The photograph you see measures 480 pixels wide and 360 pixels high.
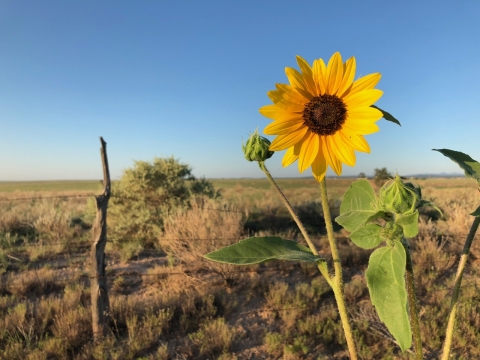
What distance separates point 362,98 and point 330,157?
172 millimetres

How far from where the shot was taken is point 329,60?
0.95 metres

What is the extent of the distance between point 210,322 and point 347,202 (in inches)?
157

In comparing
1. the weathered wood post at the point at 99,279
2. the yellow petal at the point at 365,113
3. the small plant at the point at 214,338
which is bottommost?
the small plant at the point at 214,338

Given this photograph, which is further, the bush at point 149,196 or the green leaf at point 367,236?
the bush at point 149,196

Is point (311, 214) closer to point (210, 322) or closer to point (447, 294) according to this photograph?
point (447, 294)

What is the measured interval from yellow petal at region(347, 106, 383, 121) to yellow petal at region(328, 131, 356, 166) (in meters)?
0.06

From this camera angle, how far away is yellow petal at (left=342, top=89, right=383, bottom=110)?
0.87 m

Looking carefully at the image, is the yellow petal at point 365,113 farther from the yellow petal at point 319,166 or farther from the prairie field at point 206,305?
the prairie field at point 206,305

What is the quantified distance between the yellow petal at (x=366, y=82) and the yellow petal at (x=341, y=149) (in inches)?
5.0

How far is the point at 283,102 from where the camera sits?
97 cm

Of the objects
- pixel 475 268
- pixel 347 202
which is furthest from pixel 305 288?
pixel 347 202

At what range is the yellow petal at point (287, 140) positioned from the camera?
94 cm

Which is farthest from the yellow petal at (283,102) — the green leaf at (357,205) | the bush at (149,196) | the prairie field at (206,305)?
the bush at (149,196)

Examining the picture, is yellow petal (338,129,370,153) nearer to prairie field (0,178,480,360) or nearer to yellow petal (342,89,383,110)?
yellow petal (342,89,383,110)
